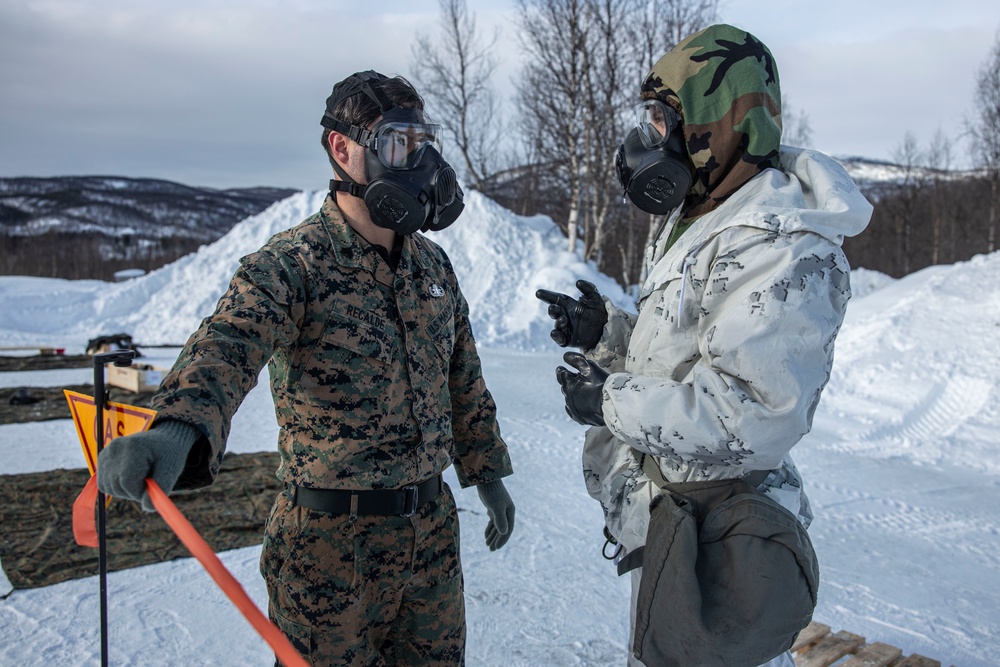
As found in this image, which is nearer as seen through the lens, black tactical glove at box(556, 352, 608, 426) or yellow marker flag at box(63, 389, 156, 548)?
yellow marker flag at box(63, 389, 156, 548)

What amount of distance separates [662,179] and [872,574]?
3.31m

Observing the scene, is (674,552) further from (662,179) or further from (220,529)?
(220,529)

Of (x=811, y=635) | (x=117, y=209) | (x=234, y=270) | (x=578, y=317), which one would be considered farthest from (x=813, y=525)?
(x=117, y=209)

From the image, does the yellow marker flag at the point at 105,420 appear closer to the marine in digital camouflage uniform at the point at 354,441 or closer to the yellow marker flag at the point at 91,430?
the yellow marker flag at the point at 91,430

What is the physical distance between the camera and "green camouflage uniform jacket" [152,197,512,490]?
1699mm

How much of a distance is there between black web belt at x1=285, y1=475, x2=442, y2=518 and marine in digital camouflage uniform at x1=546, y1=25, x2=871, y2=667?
1.83ft

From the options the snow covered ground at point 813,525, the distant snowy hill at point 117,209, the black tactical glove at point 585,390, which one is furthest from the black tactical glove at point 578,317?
Answer: the distant snowy hill at point 117,209

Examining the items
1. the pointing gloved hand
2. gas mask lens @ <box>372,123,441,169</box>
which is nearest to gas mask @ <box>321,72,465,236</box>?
gas mask lens @ <box>372,123,441,169</box>

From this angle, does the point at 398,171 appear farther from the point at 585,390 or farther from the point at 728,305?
the point at 728,305

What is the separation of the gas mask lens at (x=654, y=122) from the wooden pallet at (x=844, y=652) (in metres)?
2.38

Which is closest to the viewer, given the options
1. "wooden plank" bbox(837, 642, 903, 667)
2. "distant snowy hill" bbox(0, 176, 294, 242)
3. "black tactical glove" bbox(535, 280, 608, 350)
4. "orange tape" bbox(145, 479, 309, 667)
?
"orange tape" bbox(145, 479, 309, 667)

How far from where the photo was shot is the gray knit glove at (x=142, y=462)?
1237mm

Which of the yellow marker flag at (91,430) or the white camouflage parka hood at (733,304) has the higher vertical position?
the white camouflage parka hood at (733,304)

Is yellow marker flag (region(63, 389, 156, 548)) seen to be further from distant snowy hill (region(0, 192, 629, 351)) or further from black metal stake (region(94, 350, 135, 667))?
distant snowy hill (region(0, 192, 629, 351))
